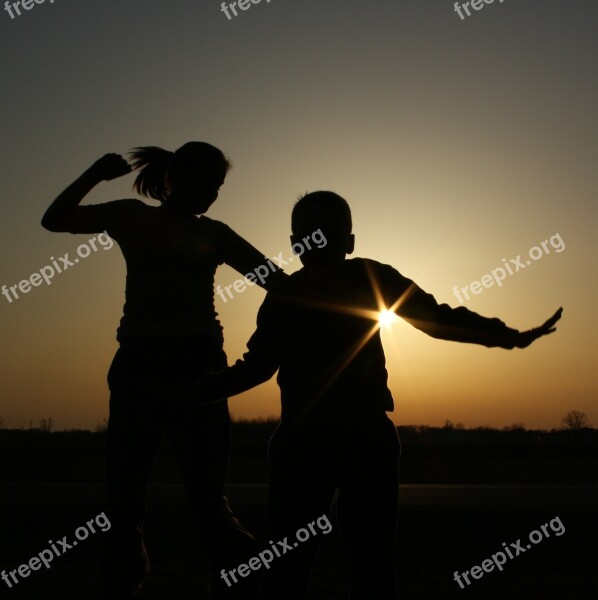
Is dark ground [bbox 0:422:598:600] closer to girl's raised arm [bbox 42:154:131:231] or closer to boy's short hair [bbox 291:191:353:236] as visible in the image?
boy's short hair [bbox 291:191:353:236]

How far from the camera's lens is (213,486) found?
3777 mm

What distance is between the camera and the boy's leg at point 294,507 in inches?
115

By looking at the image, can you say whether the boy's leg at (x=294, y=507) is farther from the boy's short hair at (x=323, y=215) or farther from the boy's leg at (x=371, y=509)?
the boy's short hair at (x=323, y=215)

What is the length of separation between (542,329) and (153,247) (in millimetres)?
1543

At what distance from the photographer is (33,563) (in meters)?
6.71

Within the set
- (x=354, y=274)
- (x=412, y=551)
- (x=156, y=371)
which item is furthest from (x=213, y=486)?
(x=412, y=551)

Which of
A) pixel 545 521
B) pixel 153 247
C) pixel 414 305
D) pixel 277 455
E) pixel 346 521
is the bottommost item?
pixel 545 521

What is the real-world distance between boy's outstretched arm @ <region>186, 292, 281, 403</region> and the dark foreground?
226 centimetres

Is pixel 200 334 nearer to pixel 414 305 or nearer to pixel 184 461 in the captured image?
pixel 184 461

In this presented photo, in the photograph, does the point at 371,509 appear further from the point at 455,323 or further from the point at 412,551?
the point at 412,551

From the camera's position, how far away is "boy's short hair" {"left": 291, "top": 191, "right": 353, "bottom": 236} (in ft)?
10.3

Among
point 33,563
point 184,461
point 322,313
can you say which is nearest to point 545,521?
point 33,563

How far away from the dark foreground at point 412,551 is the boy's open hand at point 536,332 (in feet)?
8.41
